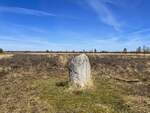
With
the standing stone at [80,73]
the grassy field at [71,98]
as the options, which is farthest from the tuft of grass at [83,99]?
the standing stone at [80,73]

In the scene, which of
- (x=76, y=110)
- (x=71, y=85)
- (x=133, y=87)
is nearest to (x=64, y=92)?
(x=71, y=85)

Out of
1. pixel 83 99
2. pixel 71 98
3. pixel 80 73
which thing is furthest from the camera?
pixel 80 73

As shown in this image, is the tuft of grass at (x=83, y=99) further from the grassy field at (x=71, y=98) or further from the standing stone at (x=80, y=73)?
the standing stone at (x=80, y=73)

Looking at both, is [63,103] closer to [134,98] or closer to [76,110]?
[76,110]

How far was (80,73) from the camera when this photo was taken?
1399 cm

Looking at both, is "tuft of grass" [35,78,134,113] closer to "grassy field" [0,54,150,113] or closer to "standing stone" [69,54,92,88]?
"grassy field" [0,54,150,113]

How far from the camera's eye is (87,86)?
13961 mm

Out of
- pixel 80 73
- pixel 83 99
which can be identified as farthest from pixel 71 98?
pixel 80 73

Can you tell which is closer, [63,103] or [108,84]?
[63,103]

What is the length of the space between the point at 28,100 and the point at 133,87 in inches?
273

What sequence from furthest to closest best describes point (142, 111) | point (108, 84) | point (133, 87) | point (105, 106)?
point (108, 84) < point (133, 87) < point (105, 106) < point (142, 111)

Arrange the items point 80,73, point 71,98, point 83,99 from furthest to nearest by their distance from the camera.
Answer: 1. point 80,73
2. point 71,98
3. point 83,99

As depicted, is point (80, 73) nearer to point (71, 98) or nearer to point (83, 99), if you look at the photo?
point (71, 98)

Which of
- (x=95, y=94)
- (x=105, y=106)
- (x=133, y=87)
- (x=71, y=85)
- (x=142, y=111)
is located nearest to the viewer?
(x=142, y=111)
